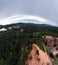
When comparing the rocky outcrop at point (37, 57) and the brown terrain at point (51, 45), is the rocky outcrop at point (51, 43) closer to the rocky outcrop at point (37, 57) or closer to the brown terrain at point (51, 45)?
the brown terrain at point (51, 45)

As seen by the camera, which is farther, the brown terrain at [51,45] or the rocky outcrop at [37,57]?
the brown terrain at [51,45]

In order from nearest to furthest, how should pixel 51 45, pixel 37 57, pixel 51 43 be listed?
pixel 37 57
pixel 51 45
pixel 51 43

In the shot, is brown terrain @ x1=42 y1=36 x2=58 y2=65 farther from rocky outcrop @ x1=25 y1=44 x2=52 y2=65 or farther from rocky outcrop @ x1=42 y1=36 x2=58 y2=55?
rocky outcrop @ x1=25 y1=44 x2=52 y2=65

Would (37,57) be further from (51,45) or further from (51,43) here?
(51,43)

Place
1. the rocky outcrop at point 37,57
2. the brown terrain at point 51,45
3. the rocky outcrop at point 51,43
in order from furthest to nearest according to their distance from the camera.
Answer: the rocky outcrop at point 51,43 < the brown terrain at point 51,45 < the rocky outcrop at point 37,57

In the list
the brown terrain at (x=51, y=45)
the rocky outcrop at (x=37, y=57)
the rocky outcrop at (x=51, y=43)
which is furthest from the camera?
the rocky outcrop at (x=51, y=43)

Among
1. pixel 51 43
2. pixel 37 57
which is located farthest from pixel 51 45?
pixel 37 57

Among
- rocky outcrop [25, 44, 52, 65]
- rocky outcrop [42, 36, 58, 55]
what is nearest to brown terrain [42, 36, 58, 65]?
rocky outcrop [42, 36, 58, 55]

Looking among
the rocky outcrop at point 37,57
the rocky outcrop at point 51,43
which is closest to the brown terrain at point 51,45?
the rocky outcrop at point 51,43
